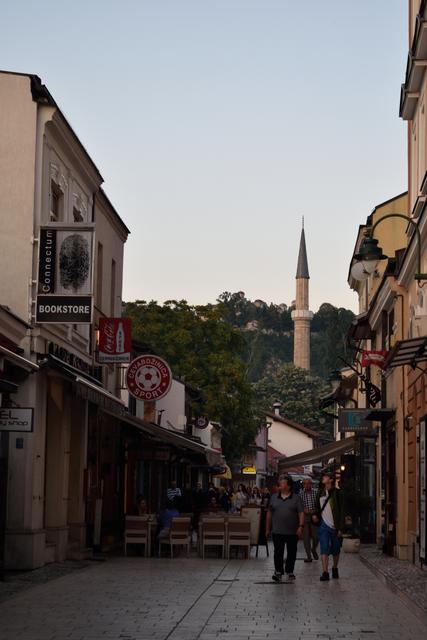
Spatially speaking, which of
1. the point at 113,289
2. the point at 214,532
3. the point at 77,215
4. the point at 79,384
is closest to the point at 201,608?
the point at 79,384

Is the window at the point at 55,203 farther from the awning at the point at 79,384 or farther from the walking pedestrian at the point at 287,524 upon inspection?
the walking pedestrian at the point at 287,524

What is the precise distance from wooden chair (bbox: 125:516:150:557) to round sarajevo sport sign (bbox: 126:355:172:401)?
130 inches

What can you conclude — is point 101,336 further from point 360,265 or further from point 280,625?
point 280,625

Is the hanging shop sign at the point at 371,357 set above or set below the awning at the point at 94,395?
above

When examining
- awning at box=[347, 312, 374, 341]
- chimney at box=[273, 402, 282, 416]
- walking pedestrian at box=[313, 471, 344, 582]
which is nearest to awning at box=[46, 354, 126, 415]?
walking pedestrian at box=[313, 471, 344, 582]

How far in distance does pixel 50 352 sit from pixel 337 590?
735 centimetres

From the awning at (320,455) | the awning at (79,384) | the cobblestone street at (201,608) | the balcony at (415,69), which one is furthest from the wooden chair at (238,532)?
the awning at (320,455)

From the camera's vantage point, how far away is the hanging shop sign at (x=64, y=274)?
20.8 metres

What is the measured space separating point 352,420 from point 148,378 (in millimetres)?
5808

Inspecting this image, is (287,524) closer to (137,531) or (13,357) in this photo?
(13,357)

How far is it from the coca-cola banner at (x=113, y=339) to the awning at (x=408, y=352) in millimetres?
9266

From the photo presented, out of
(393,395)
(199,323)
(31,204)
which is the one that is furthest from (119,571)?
(199,323)

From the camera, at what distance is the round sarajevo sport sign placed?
2812cm

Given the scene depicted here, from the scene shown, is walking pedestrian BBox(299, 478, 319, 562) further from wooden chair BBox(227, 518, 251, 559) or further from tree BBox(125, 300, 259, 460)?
tree BBox(125, 300, 259, 460)
